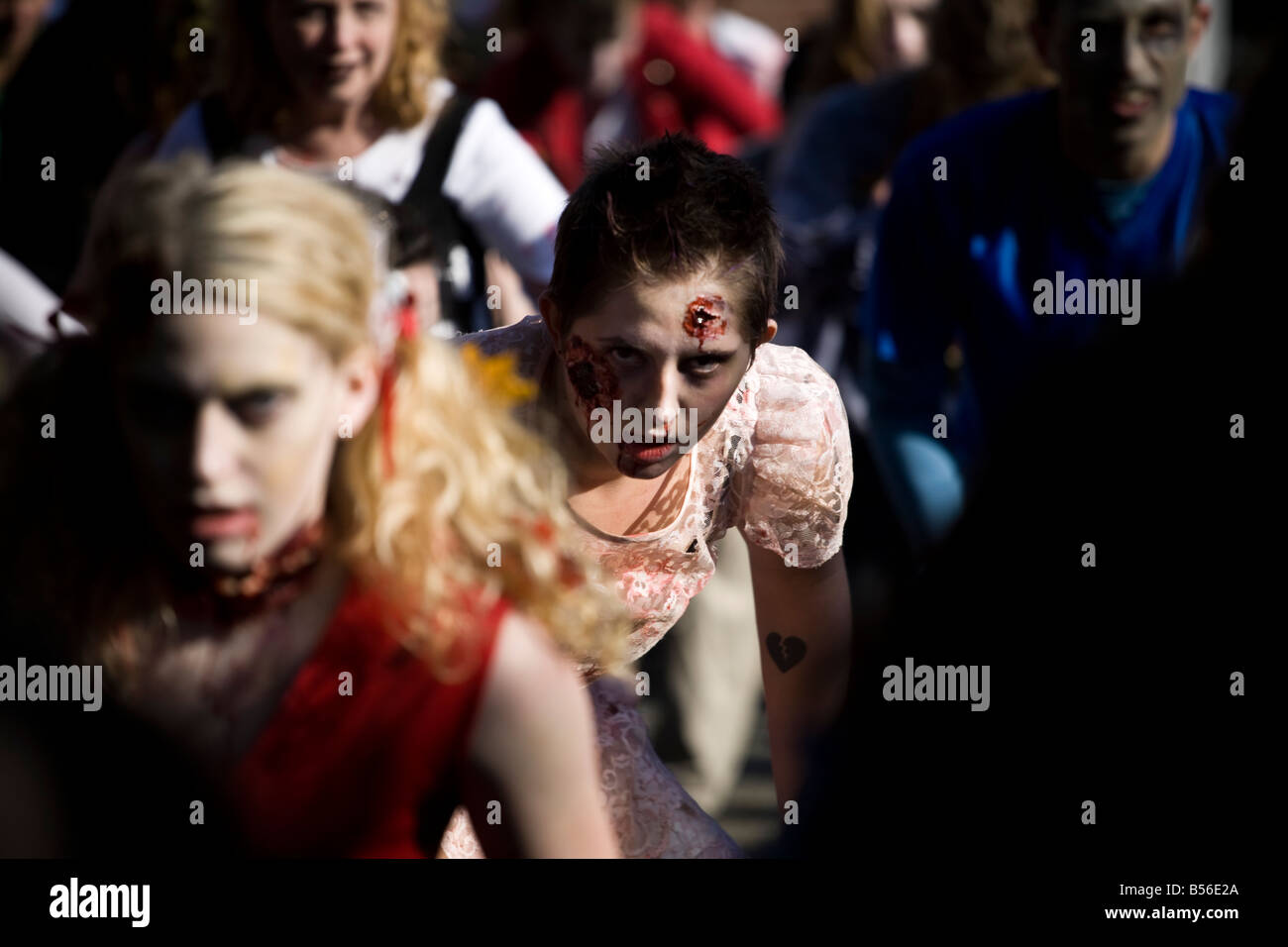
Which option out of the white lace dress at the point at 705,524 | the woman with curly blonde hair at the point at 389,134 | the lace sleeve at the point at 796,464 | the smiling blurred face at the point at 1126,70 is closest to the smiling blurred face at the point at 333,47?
the woman with curly blonde hair at the point at 389,134

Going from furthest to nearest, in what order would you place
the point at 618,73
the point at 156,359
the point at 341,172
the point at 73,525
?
1. the point at 618,73
2. the point at 341,172
3. the point at 73,525
4. the point at 156,359

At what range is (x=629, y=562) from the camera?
2889 mm

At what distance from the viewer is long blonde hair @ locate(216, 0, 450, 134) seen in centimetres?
377

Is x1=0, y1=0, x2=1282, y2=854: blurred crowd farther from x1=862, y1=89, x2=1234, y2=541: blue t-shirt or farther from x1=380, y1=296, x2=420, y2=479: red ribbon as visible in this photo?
x1=380, y1=296, x2=420, y2=479: red ribbon

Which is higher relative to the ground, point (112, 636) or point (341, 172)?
point (341, 172)

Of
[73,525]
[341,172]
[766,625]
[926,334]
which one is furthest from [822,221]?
[73,525]

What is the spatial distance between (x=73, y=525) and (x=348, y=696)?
1.34 feet

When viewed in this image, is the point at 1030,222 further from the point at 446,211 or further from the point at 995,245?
the point at 446,211

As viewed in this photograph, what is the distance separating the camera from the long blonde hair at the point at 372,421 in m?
2.09

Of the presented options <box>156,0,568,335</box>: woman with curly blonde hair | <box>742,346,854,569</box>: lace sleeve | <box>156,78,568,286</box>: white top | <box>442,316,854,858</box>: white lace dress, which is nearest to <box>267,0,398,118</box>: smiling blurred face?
<box>156,0,568,335</box>: woman with curly blonde hair

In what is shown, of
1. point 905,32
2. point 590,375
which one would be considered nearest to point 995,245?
point 590,375

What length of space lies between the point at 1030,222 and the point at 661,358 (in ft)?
4.19
